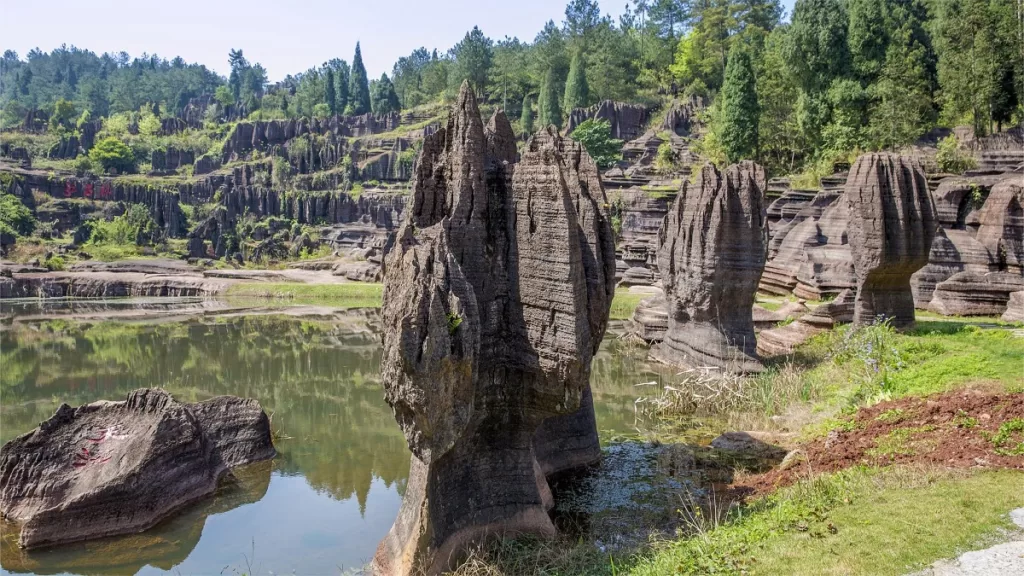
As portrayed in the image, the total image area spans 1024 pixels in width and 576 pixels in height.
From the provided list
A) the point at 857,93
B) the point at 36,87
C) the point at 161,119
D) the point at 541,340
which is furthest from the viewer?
the point at 36,87

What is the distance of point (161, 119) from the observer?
111 metres

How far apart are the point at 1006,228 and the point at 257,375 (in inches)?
1020

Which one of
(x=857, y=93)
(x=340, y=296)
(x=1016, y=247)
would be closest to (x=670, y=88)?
(x=857, y=93)

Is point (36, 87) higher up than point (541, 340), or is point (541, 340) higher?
point (36, 87)

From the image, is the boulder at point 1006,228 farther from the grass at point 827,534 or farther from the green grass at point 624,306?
the grass at point 827,534

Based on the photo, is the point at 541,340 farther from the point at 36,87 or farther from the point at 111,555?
the point at 36,87

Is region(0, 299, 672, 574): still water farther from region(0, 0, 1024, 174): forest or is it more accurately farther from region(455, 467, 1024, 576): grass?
region(0, 0, 1024, 174): forest

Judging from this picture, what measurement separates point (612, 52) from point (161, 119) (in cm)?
7462

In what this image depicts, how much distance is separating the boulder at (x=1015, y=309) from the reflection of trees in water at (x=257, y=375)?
17309mm

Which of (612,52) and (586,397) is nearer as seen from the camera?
(586,397)

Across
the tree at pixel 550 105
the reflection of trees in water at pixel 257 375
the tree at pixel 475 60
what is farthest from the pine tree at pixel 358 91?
the reflection of trees in water at pixel 257 375

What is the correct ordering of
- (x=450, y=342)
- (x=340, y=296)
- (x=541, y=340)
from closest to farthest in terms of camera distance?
(x=450, y=342), (x=541, y=340), (x=340, y=296)

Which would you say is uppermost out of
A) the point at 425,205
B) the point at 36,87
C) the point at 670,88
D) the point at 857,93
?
the point at 36,87

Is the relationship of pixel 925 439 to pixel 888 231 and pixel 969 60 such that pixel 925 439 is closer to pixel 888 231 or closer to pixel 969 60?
pixel 888 231
